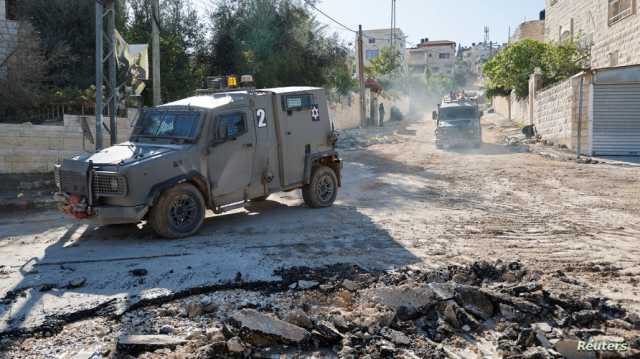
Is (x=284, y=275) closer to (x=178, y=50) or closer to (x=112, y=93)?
(x=112, y=93)

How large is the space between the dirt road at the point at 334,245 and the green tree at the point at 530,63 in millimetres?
16279

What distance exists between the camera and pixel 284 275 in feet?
20.0

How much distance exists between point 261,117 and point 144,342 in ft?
17.4

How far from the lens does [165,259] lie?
270 inches

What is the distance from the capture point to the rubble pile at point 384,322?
14.0 ft

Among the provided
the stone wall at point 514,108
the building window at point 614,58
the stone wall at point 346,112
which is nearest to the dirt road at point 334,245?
the building window at point 614,58

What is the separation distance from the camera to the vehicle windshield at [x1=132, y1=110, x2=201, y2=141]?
8.33m

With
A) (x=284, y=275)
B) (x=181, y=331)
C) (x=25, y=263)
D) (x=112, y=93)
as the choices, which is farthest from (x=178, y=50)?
(x=181, y=331)

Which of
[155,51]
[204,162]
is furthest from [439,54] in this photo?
[204,162]

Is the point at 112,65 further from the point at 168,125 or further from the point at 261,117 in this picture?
the point at 261,117

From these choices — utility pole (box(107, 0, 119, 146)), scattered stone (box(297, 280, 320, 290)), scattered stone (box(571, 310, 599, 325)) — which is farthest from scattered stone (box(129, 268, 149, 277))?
utility pole (box(107, 0, 119, 146))

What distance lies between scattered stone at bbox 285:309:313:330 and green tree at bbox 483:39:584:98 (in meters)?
26.2

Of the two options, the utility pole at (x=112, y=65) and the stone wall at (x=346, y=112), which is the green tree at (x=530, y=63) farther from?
the utility pole at (x=112, y=65)

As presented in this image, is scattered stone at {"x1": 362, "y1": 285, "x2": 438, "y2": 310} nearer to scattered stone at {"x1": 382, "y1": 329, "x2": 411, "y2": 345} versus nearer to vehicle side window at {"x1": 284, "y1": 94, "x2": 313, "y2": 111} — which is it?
scattered stone at {"x1": 382, "y1": 329, "x2": 411, "y2": 345}
